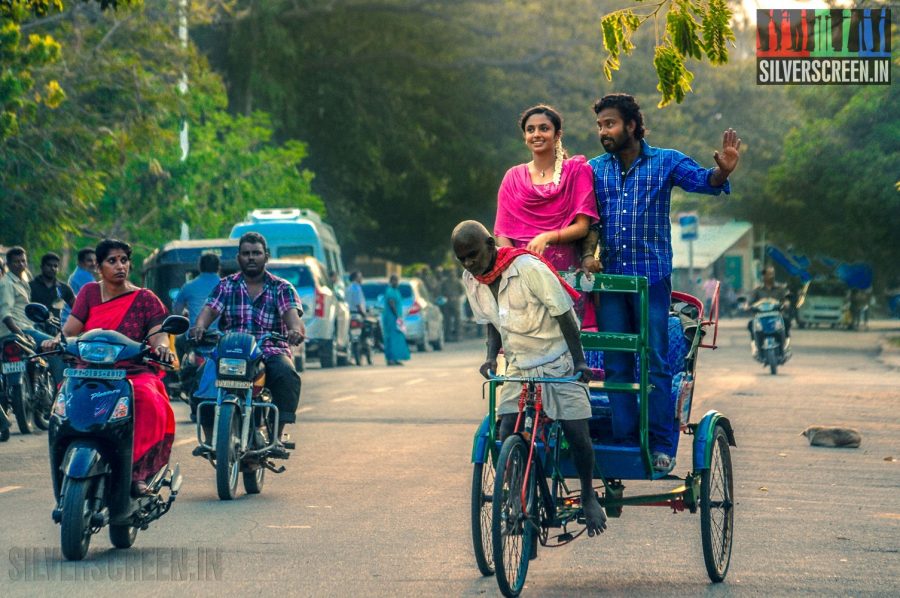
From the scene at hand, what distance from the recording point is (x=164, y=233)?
3416 centimetres

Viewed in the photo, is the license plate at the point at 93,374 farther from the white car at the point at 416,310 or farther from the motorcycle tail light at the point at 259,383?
the white car at the point at 416,310

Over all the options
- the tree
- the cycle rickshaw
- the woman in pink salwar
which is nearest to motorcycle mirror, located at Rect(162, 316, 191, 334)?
the woman in pink salwar

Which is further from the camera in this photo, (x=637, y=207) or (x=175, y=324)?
(x=175, y=324)

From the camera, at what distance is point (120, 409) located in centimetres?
839

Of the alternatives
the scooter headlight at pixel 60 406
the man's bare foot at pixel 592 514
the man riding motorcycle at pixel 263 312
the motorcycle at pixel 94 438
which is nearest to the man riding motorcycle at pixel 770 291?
the man riding motorcycle at pixel 263 312

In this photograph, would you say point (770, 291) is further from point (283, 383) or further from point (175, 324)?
point (175, 324)

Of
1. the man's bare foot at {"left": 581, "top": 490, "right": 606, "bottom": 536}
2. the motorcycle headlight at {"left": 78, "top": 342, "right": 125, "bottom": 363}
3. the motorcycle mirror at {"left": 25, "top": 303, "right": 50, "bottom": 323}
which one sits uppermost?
the motorcycle mirror at {"left": 25, "top": 303, "right": 50, "bottom": 323}

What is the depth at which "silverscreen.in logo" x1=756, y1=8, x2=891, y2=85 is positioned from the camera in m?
17.4

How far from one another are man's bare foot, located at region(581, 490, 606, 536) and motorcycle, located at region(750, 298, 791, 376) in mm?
19548

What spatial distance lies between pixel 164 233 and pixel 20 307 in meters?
18.2

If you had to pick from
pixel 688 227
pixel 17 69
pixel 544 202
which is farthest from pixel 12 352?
pixel 688 227

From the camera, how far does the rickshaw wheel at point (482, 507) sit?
701 centimetres

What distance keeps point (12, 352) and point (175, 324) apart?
7.94 metres

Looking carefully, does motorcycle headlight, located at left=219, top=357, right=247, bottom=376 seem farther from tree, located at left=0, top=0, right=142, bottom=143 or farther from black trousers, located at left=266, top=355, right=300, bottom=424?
tree, located at left=0, top=0, right=142, bottom=143
